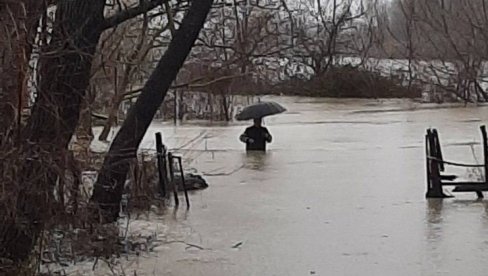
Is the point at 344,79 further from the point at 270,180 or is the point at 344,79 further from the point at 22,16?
the point at 22,16

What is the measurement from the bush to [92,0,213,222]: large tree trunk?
26183mm

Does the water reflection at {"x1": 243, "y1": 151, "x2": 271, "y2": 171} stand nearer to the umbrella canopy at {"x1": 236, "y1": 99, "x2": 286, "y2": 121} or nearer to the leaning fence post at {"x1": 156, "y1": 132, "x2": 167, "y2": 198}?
the umbrella canopy at {"x1": 236, "y1": 99, "x2": 286, "y2": 121}

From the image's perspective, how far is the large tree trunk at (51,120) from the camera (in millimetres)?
6418

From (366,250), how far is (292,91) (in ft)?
94.1

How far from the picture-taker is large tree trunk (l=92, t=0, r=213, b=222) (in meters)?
9.71

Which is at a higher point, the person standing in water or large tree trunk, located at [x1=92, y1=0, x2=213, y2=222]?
large tree trunk, located at [x1=92, y1=0, x2=213, y2=222]

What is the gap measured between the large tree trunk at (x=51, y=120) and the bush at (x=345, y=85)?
28.8m

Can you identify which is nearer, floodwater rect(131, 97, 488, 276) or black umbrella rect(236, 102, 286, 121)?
floodwater rect(131, 97, 488, 276)

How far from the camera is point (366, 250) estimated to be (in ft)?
29.3

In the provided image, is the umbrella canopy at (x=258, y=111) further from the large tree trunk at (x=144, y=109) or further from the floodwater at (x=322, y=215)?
the large tree trunk at (x=144, y=109)

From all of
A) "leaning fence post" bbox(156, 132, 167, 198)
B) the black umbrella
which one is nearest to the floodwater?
"leaning fence post" bbox(156, 132, 167, 198)

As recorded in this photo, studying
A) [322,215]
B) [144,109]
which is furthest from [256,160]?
[144,109]

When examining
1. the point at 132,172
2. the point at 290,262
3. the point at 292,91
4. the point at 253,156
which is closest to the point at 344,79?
the point at 292,91

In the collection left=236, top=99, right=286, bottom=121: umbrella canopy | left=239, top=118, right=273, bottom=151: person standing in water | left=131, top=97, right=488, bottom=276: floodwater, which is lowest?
left=131, top=97, right=488, bottom=276: floodwater
